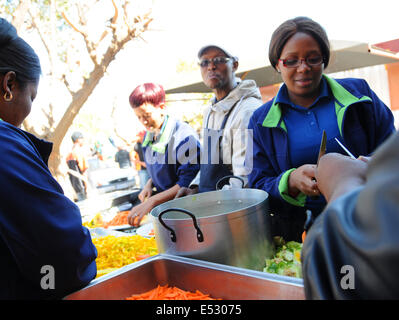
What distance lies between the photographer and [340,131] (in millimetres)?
1558

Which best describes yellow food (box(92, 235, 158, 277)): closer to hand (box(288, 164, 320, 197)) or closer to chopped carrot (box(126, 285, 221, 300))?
chopped carrot (box(126, 285, 221, 300))

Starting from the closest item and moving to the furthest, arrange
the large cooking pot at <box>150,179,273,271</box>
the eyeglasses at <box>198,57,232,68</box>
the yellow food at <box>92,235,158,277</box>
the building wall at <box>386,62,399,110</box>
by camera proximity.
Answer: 1. the large cooking pot at <box>150,179,273,271</box>
2. the yellow food at <box>92,235,158,277</box>
3. the eyeglasses at <box>198,57,232,68</box>
4. the building wall at <box>386,62,399,110</box>

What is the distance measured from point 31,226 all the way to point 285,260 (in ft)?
3.50

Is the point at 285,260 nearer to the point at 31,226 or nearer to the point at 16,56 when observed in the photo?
the point at 31,226

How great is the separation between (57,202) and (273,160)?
1144 mm

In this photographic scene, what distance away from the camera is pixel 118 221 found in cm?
319

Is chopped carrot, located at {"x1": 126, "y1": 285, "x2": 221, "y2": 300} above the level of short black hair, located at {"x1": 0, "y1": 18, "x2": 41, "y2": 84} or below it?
below

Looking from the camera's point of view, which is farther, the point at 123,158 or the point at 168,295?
the point at 123,158

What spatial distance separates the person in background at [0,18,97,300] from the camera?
1010 mm

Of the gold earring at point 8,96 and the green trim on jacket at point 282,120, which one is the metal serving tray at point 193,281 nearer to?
the green trim on jacket at point 282,120

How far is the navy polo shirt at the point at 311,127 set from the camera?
1591mm

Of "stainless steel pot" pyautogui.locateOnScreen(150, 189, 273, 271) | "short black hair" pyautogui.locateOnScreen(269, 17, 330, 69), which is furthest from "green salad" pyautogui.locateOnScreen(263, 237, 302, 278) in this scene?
"short black hair" pyautogui.locateOnScreen(269, 17, 330, 69)

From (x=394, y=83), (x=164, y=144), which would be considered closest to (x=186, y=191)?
(x=164, y=144)
